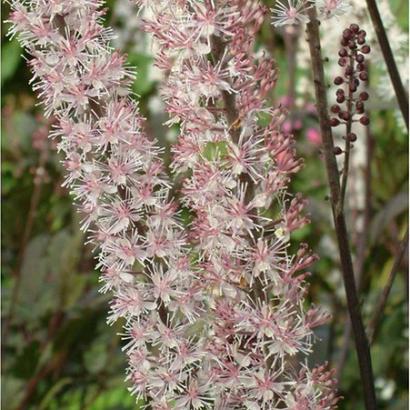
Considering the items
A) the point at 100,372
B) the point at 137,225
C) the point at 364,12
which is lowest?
the point at 100,372

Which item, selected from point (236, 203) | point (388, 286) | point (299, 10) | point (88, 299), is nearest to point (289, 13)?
point (299, 10)

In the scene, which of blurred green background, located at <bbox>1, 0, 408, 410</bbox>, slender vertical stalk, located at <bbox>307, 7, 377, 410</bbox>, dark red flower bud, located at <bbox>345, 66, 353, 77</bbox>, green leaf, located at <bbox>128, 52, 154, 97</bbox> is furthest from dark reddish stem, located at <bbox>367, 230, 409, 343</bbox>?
green leaf, located at <bbox>128, 52, 154, 97</bbox>

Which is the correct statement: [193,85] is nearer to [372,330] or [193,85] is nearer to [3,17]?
[372,330]

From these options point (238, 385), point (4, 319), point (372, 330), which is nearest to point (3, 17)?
point (4, 319)

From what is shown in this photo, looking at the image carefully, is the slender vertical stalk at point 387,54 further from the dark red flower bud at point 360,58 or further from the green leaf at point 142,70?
the green leaf at point 142,70

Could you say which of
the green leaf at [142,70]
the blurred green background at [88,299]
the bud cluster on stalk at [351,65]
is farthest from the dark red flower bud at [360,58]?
the green leaf at [142,70]

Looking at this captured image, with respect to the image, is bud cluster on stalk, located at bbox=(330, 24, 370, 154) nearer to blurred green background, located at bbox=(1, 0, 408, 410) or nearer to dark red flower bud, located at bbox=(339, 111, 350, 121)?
dark red flower bud, located at bbox=(339, 111, 350, 121)
